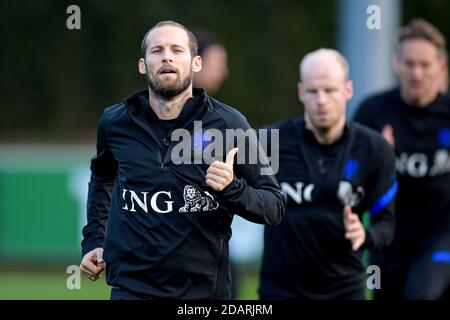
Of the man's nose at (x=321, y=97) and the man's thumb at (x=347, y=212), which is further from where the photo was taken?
the man's nose at (x=321, y=97)

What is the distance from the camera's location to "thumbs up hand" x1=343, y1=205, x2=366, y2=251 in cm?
629

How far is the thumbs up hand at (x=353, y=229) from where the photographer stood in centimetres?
629

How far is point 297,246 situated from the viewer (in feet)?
22.0

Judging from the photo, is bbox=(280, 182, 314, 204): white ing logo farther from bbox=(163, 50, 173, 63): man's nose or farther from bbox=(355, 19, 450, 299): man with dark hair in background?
bbox=(163, 50, 173, 63): man's nose

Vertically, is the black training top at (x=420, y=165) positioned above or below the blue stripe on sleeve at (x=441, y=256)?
above

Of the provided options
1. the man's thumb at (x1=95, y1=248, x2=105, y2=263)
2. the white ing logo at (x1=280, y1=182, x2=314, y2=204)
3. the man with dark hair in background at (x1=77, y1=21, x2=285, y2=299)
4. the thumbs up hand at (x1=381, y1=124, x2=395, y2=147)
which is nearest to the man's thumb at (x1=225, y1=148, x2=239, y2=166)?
the man with dark hair in background at (x1=77, y1=21, x2=285, y2=299)

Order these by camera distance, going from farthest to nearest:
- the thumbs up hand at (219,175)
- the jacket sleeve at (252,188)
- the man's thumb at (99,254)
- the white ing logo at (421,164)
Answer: the white ing logo at (421,164) < the man's thumb at (99,254) < the jacket sleeve at (252,188) < the thumbs up hand at (219,175)

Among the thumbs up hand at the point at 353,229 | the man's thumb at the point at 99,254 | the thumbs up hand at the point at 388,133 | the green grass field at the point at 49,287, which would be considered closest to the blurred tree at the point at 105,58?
the green grass field at the point at 49,287

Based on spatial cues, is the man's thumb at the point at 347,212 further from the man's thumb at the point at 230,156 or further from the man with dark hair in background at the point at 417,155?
the man with dark hair in background at the point at 417,155

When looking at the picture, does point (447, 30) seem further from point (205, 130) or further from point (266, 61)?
point (205, 130)

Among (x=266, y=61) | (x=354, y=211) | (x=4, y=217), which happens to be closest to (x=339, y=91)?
(x=354, y=211)

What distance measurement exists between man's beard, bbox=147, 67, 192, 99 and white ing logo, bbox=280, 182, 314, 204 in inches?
69.4

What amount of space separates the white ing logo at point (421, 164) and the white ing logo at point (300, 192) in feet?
4.59

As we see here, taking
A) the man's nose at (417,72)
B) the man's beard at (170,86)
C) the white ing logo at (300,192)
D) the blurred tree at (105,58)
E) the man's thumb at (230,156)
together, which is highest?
the blurred tree at (105,58)
